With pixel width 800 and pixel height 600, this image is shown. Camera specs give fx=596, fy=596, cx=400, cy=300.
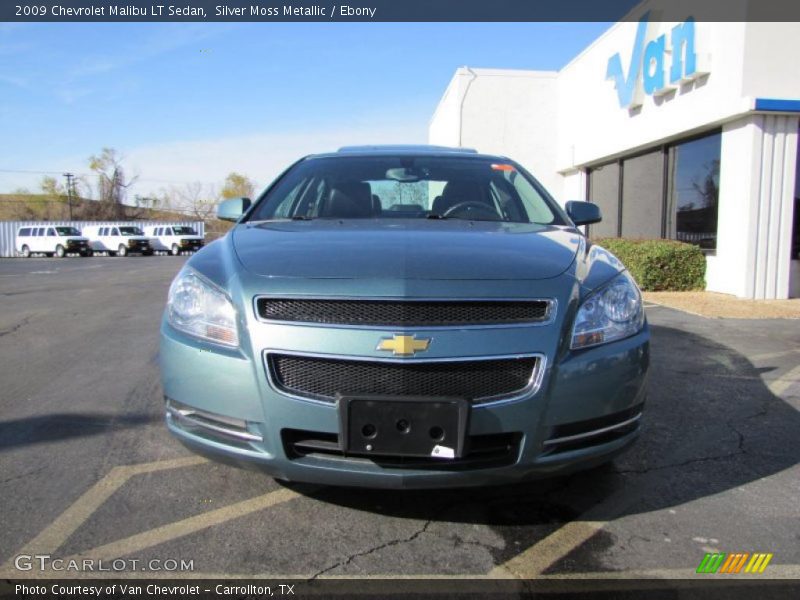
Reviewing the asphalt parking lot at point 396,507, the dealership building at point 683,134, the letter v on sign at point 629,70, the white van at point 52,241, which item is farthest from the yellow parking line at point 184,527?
the white van at point 52,241

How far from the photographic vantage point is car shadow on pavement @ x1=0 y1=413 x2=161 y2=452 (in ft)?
11.1

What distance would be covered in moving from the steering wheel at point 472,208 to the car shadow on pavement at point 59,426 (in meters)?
2.25

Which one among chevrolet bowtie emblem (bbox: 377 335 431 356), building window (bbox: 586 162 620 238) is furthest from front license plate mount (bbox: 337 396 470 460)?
building window (bbox: 586 162 620 238)

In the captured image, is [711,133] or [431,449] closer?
[431,449]

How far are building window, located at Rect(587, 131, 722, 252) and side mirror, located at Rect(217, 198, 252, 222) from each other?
398 inches

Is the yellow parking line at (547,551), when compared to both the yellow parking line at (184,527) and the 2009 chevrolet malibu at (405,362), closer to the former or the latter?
the 2009 chevrolet malibu at (405,362)

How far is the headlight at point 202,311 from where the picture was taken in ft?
7.42

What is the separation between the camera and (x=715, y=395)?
436cm

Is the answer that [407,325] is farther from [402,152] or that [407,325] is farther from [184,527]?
[402,152]

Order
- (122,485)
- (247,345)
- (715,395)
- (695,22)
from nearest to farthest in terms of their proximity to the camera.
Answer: (247,345), (122,485), (715,395), (695,22)

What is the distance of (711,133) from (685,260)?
2502 millimetres

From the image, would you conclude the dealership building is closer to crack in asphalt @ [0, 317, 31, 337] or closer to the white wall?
the white wall

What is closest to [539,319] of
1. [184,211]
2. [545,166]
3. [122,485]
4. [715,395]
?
[122,485]

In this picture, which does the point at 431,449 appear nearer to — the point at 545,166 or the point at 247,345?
the point at 247,345
